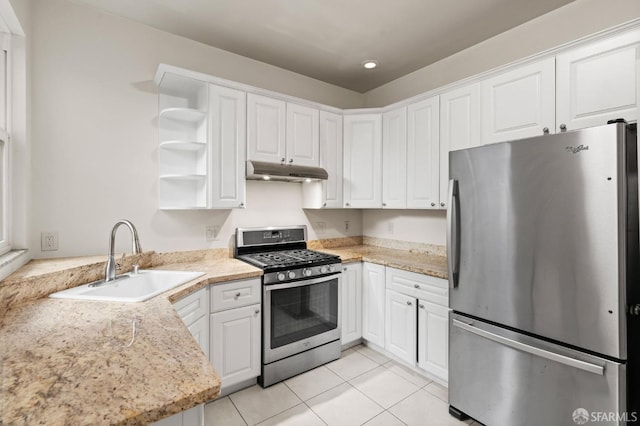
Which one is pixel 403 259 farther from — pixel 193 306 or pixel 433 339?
pixel 193 306

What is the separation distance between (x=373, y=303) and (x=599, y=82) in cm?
224

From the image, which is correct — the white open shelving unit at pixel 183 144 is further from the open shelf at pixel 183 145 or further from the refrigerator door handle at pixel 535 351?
the refrigerator door handle at pixel 535 351

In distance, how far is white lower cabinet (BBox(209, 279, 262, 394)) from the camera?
2150 millimetres

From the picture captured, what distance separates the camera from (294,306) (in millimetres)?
2496

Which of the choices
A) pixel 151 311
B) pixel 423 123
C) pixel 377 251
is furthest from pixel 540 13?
pixel 151 311

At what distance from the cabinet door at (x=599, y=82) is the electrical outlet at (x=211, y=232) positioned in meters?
2.70

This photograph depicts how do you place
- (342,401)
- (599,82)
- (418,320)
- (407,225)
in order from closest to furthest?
1. (599,82)
2. (342,401)
3. (418,320)
4. (407,225)

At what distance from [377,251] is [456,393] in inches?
59.8

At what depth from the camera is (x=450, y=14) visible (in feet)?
7.33

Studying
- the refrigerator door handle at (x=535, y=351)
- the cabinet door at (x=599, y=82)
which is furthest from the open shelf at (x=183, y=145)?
the cabinet door at (x=599, y=82)

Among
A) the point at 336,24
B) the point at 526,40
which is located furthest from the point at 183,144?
the point at 526,40

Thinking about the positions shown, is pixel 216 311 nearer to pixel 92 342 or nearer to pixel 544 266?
pixel 92 342

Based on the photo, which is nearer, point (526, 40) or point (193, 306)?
point (193, 306)

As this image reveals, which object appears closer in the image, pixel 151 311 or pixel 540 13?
pixel 151 311
